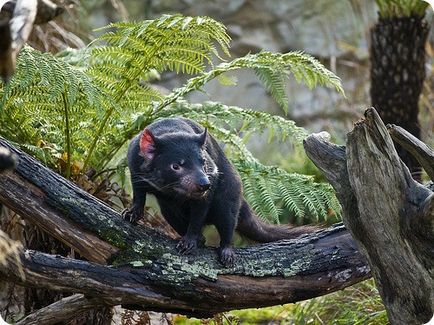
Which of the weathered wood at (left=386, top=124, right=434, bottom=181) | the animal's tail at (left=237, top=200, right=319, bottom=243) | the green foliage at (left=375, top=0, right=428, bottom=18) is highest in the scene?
the weathered wood at (left=386, top=124, right=434, bottom=181)

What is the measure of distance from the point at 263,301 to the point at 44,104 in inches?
72.8

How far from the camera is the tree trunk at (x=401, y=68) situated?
7.61 metres

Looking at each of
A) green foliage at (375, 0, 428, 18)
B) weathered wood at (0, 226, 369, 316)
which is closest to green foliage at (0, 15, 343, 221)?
weathered wood at (0, 226, 369, 316)

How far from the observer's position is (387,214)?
375cm

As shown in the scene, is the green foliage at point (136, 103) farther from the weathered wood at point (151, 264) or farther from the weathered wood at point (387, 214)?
the weathered wood at point (387, 214)

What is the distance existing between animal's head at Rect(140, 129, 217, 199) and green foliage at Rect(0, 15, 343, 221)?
0.38 m

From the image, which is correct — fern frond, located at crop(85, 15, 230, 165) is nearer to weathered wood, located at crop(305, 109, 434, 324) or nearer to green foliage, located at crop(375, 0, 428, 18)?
weathered wood, located at crop(305, 109, 434, 324)

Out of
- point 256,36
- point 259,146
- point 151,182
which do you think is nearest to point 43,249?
point 151,182

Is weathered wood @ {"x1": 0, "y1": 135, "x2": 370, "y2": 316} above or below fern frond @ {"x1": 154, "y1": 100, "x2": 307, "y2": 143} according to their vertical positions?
below

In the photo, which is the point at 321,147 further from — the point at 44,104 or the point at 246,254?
the point at 44,104

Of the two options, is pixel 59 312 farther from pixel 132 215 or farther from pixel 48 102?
pixel 48 102

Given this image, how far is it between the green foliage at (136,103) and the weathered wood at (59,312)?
915mm

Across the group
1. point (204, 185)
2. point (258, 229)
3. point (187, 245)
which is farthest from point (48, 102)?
point (258, 229)

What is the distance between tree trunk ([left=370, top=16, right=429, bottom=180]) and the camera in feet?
25.0
